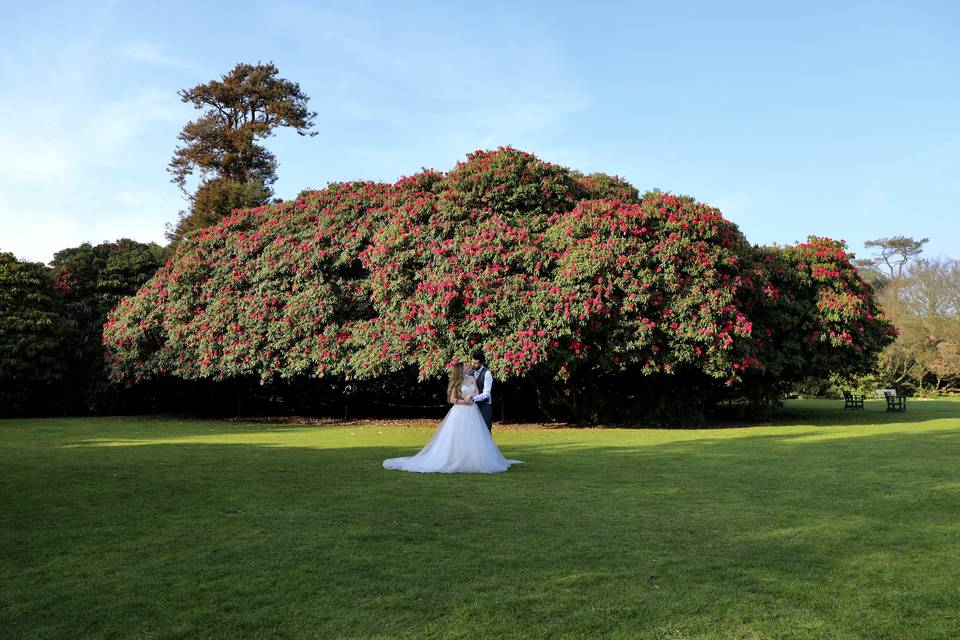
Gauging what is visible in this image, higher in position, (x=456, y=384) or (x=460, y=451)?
(x=456, y=384)

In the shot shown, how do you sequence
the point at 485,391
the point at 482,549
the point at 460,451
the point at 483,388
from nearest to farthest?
the point at 482,549 < the point at 460,451 < the point at 485,391 < the point at 483,388

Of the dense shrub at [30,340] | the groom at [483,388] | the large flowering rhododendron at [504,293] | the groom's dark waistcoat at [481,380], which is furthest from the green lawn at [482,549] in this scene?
the dense shrub at [30,340]

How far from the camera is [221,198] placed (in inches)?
1439

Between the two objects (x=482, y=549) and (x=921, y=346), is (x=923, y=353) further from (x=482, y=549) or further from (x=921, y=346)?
(x=482, y=549)

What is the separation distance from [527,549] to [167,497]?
4383 millimetres

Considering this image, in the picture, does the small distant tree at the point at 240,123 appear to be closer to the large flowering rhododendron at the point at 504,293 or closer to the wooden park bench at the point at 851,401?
the large flowering rhododendron at the point at 504,293

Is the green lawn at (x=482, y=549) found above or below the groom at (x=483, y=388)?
below

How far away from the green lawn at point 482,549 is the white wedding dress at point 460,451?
388 millimetres

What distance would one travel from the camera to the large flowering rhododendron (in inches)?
717

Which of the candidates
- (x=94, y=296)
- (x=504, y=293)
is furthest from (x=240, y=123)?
(x=504, y=293)

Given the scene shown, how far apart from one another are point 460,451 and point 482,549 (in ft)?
15.6

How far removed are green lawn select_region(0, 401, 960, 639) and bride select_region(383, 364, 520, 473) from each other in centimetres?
39

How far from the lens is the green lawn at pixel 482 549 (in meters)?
4.21

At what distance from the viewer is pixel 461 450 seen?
415 inches
